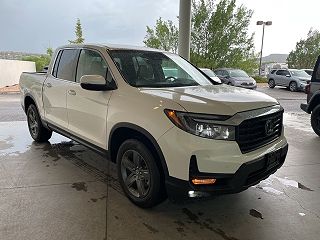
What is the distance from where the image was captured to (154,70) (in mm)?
4031

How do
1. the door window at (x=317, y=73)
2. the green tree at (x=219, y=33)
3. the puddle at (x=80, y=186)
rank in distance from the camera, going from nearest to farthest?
the puddle at (x=80, y=186), the door window at (x=317, y=73), the green tree at (x=219, y=33)

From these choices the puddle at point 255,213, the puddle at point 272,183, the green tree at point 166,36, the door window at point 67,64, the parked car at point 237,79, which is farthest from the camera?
the green tree at point 166,36

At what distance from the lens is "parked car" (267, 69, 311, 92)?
61.6 feet

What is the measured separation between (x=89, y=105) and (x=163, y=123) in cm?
136

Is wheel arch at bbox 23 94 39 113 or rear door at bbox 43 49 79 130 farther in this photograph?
wheel arch at bbox 23 94 39 113

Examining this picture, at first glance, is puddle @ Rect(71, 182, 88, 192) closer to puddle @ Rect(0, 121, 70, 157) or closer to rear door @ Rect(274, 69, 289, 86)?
puddle @ Rect(0, 121, 70, 157)

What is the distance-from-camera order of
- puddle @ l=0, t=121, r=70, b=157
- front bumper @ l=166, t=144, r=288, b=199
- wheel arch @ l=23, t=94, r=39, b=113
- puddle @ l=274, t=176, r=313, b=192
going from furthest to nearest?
wheel arch @ l=23, t=94, r=39, b=113 → puddle @ l=0, t=121, r=70, b=157 → puddle @ l=274, t=176, r=313, b=192 → front bumper @ l=166, t=144, r=288, b=199

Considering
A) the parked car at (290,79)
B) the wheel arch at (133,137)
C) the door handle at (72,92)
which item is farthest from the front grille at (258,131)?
the parked car at (290,79)

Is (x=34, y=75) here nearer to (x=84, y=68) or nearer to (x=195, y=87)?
(x=84, y=68)

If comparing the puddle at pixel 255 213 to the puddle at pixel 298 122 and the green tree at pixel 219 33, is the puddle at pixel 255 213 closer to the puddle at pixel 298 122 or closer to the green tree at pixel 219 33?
the puddle at pixel 298 122

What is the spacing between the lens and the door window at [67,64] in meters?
4.53

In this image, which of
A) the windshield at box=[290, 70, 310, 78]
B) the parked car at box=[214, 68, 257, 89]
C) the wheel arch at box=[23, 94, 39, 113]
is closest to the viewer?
the wheel arch at box=[23, 94, 39, 113]

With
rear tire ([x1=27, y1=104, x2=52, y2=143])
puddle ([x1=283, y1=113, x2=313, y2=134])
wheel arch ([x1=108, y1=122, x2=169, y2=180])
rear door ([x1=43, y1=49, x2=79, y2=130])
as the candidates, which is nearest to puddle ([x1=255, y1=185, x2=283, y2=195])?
wheel arch ([x1=108, y1=122, x2=169, y2=180])

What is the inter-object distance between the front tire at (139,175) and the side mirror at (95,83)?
681 mm
